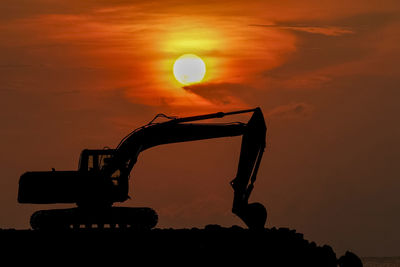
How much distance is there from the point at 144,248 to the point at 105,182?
12.1m

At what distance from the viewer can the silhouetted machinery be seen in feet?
143

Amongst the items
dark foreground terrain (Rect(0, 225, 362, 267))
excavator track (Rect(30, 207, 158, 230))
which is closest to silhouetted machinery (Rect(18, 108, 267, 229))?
excavator track (Rect(30, 207, 158, 230))

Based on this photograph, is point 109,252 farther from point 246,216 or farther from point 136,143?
point 136,143

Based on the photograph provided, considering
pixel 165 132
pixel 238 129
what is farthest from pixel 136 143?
pixel 238 129

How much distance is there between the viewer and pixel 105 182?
4406 centimetres

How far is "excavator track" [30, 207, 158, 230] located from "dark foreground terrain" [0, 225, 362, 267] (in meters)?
8.24

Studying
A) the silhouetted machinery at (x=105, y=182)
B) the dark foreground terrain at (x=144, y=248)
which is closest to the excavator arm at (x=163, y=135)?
the silhouetted machinery at (x=105, y=182)

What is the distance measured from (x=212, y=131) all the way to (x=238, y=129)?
1.29 metres

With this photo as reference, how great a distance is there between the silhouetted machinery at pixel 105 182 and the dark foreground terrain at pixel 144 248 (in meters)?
7.68

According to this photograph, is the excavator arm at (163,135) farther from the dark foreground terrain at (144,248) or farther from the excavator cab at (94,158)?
the dark foreground terrain at (144,248)

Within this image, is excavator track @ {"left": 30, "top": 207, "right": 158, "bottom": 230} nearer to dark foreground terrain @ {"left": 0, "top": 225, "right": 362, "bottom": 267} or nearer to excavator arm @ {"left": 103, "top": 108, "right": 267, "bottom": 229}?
excavator arm @ {"left": 103, "top": 108, "right": 267, "bottom": 229}

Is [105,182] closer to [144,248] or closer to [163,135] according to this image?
[163,135]

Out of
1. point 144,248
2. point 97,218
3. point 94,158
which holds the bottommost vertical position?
point 144,248

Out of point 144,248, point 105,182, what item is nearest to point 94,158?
point 105,182
